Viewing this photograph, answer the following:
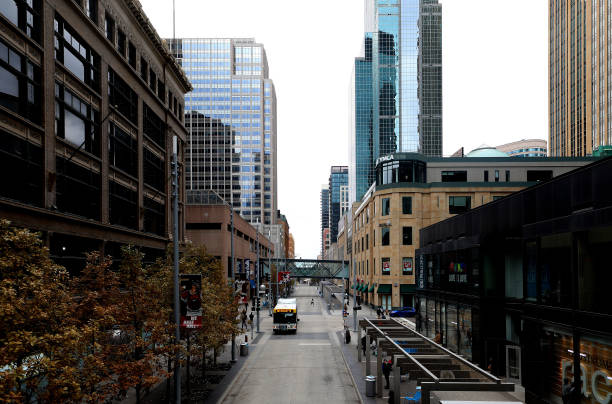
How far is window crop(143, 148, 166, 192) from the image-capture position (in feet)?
154

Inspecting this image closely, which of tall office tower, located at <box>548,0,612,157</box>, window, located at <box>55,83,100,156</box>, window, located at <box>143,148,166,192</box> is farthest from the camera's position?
tall office tower, located at <box>548,0,612,157</box>

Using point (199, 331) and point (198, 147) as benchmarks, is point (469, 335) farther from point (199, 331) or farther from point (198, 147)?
point (198, 147)

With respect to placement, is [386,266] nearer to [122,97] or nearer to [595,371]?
[122,97]

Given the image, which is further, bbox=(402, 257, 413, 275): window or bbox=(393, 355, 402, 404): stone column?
bbox=(402, 257, 413, 275): window

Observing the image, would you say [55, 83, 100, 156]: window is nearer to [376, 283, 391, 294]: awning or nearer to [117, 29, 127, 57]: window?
[117, 29, 127, 57]: window

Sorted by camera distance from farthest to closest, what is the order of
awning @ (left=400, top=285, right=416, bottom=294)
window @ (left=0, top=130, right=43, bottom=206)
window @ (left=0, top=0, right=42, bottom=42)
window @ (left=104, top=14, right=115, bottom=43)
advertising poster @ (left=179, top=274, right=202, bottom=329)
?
awning @ (left=400, top=285, right=416, bottom=294)
window @ (left=104, top=14, right=115, bottom=43)
window @ (left=0, top=0, right=42, bottom=42)
window @ (left=0, top=130, right=43, bottom=206)
advertising poster @ (left=179, top=274, right=202, bottom=329)

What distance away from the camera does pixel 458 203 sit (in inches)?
2667

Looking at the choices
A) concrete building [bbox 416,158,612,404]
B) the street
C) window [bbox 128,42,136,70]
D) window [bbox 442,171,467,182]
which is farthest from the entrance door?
window [bbox 442,171,467,182]

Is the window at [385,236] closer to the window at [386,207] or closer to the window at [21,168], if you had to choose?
the window at [386,207]

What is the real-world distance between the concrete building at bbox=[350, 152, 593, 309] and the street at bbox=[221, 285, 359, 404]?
911 inches

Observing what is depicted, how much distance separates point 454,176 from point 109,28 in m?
50.1

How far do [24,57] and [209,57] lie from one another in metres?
158

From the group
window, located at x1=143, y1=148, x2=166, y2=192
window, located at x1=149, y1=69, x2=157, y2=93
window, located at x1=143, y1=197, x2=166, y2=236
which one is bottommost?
window, located at x1=143, y1=197, x2=166, y2=236

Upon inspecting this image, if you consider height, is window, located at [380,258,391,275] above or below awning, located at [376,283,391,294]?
above
